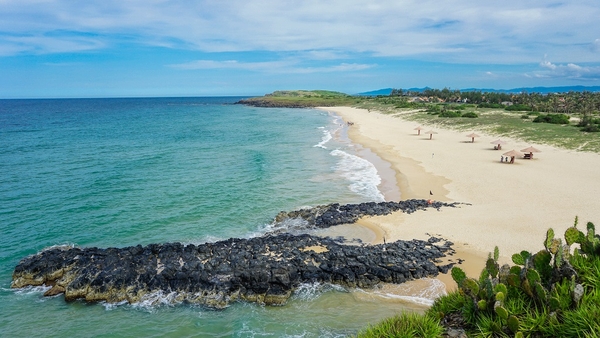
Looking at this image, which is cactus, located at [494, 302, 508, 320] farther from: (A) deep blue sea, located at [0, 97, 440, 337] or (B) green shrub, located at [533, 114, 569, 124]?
(B) green shrub, located at [533, 114, 569, 124]

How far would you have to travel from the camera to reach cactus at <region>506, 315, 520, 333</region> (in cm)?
699

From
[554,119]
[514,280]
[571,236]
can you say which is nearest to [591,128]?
[554,119]

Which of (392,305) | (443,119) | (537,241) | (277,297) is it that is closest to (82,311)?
(277,297)

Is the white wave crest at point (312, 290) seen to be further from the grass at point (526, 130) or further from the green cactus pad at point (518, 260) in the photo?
the grass at point (526, 130)

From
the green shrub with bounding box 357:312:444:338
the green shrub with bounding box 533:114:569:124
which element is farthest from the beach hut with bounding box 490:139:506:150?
the green shrub with bounding box 357:312:444:338

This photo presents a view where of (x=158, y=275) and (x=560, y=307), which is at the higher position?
(x=560, y=307)

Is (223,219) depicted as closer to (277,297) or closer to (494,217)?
(277,297)

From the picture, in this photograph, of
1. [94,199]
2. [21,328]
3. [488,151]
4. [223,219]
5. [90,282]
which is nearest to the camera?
[21,328]

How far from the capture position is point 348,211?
23469 mm

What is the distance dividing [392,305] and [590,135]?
4581 cm

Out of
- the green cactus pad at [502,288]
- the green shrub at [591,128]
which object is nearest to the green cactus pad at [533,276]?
the green cactus pad at [502,288]

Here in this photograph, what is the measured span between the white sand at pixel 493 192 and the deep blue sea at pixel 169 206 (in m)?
4.76

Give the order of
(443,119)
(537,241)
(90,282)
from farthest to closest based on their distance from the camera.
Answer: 1. (443,119)
2. (537,241)
3. (90,282)

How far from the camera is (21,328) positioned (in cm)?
1343
